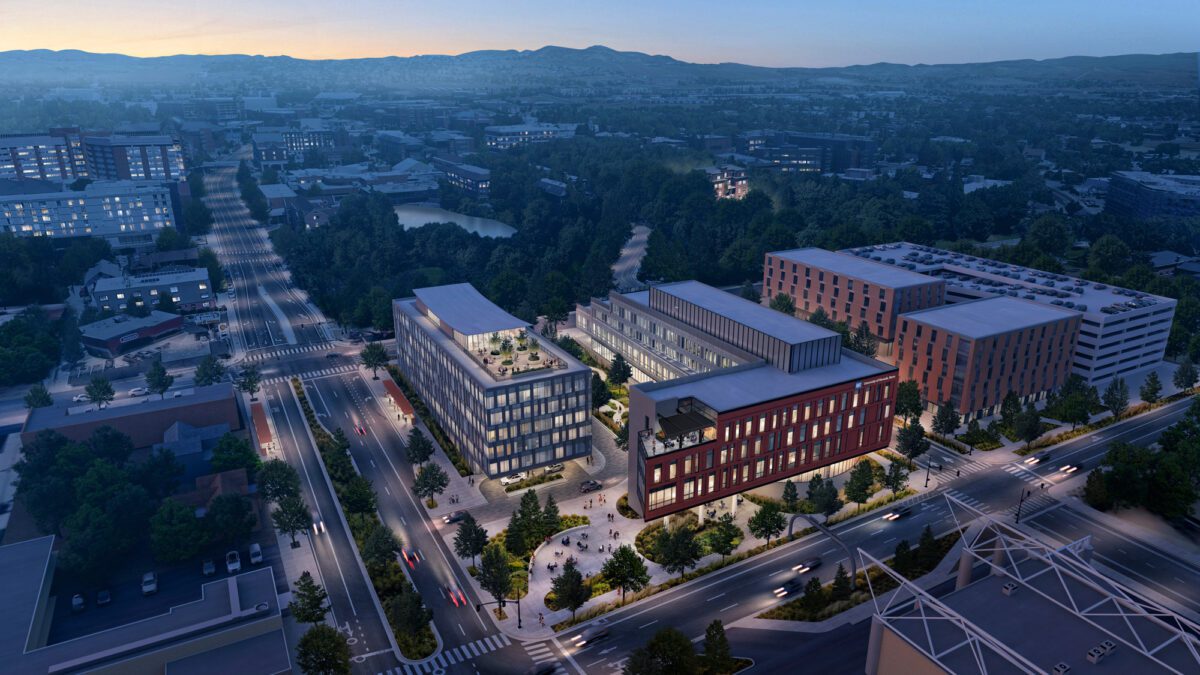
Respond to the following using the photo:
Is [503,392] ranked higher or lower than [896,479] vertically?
higher

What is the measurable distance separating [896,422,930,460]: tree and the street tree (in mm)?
27254

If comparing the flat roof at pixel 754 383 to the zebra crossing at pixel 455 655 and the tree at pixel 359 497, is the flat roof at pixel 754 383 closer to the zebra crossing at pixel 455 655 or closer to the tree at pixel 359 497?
the zebra crossing at pixel 455 655

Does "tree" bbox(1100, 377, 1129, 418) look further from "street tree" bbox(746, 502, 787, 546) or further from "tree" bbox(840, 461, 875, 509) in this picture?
"street tree" bbox(746, 502, 787, 546)

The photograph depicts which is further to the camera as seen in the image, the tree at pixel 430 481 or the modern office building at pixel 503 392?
the modern office building at pixel 503 392

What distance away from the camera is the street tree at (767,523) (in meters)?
83.1

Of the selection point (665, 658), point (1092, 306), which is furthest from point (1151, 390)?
point (665, 658)

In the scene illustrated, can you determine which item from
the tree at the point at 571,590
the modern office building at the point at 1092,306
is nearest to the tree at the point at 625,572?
the tree at the point at 571,590

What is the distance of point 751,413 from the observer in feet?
292

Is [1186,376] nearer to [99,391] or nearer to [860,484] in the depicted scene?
[860,484]

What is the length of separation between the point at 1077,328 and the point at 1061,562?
246ft

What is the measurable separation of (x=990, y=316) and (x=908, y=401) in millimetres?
23450

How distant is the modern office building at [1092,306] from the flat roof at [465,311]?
86.2 m

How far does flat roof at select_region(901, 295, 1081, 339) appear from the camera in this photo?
377ft

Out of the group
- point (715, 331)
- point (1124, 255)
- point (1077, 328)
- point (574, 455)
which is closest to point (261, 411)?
point (574, 455)
